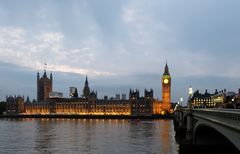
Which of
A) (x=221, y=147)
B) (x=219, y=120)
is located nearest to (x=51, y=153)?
(x=221, y=147)

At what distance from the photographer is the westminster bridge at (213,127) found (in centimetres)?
→ 1993

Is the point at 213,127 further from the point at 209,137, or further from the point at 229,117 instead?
the point at 209,137

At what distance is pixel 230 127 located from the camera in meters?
20.5

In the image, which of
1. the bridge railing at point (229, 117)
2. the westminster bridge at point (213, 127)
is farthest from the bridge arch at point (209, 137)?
the bridge railing at point (229, 117)

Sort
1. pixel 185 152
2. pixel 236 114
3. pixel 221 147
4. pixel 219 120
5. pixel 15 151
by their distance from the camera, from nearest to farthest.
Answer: pixel 236 114
pixel 219 120
pixel 221 147
pixel 185 152
pixel 15 151

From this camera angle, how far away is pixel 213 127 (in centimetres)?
2825

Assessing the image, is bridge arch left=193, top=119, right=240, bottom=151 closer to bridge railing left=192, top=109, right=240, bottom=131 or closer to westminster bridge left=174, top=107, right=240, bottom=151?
westminster bridge left=174, top=107, right=240, bottom=151

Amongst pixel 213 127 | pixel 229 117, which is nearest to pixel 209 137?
pixel 213 127

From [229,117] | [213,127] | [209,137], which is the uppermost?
[229,117]

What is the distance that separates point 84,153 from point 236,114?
33.9 meters

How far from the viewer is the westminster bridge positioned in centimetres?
1993

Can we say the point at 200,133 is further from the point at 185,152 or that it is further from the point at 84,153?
the point at 84,153

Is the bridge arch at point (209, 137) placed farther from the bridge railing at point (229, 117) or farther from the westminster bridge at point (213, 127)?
the bridge railing at point (229, 117)

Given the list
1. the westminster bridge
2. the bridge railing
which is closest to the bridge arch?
the westminster bridge
